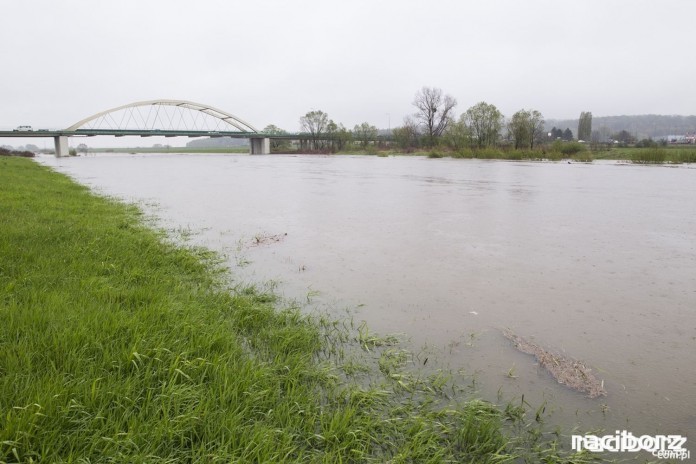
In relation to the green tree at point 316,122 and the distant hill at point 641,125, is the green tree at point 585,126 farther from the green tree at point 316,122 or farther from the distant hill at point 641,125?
the green tree at point 316,122

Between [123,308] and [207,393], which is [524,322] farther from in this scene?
[123,308]

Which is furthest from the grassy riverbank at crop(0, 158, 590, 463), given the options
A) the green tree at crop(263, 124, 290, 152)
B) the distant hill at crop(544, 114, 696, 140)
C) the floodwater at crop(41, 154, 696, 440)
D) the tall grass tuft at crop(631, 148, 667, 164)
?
the distant hill at crop(544, 114, 696, 140)

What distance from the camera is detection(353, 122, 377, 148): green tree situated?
99625 mm

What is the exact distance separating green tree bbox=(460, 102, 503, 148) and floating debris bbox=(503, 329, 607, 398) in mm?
63368

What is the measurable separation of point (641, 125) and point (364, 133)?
92.1m

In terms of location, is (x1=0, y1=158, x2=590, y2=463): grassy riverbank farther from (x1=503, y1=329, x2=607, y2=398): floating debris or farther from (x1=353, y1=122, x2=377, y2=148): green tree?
(x1=353, y1=122, x2=377, y2=148): green tree

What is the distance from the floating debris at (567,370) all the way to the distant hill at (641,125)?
117m

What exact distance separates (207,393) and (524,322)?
3.31 m

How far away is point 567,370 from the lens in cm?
355

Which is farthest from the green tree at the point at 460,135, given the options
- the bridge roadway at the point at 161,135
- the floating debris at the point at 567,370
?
the floating debris at the point at 567,370

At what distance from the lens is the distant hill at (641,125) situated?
359ft

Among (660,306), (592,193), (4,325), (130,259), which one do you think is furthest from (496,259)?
(592,193)

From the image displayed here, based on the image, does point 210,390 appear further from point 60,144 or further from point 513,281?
point 60,144

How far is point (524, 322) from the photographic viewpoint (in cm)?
453
